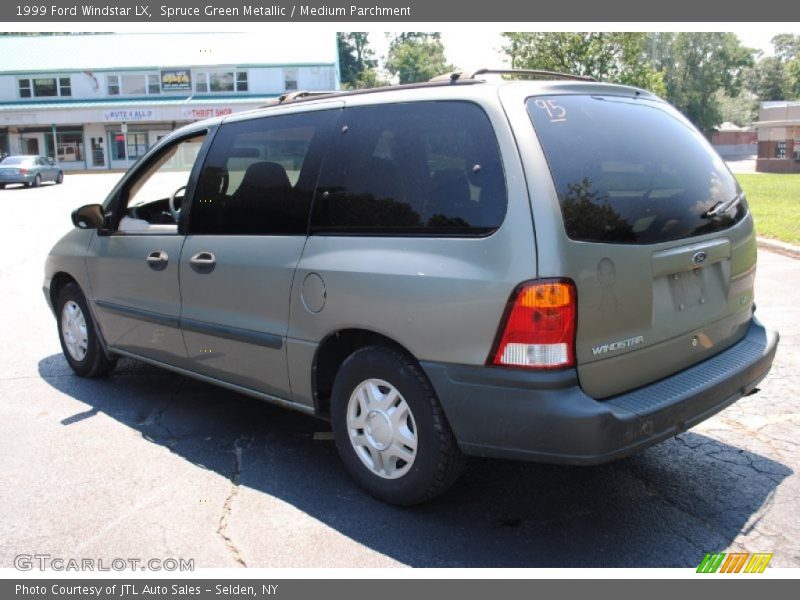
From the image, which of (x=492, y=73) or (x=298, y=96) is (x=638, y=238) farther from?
(x=298, y=96)

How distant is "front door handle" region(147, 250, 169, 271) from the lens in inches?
184

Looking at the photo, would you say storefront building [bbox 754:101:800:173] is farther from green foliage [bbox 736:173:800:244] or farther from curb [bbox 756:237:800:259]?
curb [bbox 756:237:800:259]

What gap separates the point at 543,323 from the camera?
118 inches

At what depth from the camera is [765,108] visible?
43406 millimetres

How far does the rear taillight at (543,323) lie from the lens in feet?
9.84

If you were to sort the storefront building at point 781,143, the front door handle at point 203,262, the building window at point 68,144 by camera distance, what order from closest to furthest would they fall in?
1. the front door handle at point 203,262
2. the storefront building at point 781,143
3. the building window at point 68,144

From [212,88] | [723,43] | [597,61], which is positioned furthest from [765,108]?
[723,43]

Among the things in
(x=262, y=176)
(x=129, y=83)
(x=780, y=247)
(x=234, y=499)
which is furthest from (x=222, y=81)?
(x=234, y=499)

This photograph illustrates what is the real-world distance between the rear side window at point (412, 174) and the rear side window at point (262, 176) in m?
0.14

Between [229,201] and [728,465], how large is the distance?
3.04 meters

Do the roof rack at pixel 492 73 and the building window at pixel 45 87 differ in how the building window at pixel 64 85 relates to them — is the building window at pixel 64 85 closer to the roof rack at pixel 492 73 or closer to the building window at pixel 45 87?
the building window at pixel 45 87

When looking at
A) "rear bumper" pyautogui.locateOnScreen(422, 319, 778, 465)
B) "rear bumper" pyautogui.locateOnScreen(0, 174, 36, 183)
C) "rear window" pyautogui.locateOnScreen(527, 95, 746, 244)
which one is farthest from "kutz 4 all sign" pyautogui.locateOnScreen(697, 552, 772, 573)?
"rear bumper" pyautogui.locateOnScreen(0, 174, 36, 183)

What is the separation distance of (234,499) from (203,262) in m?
1.35

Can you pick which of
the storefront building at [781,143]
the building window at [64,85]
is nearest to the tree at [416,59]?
the building window at [64,85]
